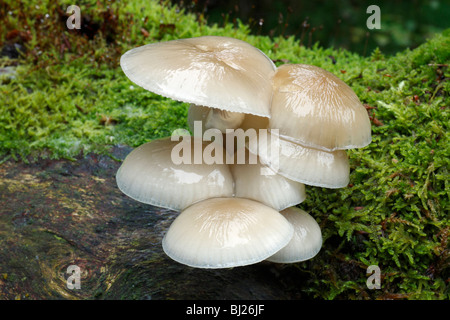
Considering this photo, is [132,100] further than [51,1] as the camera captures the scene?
No

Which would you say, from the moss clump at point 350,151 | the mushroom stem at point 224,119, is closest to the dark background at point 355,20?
the moss clump at point 350,151

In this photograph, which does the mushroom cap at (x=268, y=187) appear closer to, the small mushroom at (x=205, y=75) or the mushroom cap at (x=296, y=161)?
the mushroom cap at (x=296, y=161)

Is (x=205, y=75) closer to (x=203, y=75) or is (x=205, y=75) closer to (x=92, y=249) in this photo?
(x=203, y=75)
